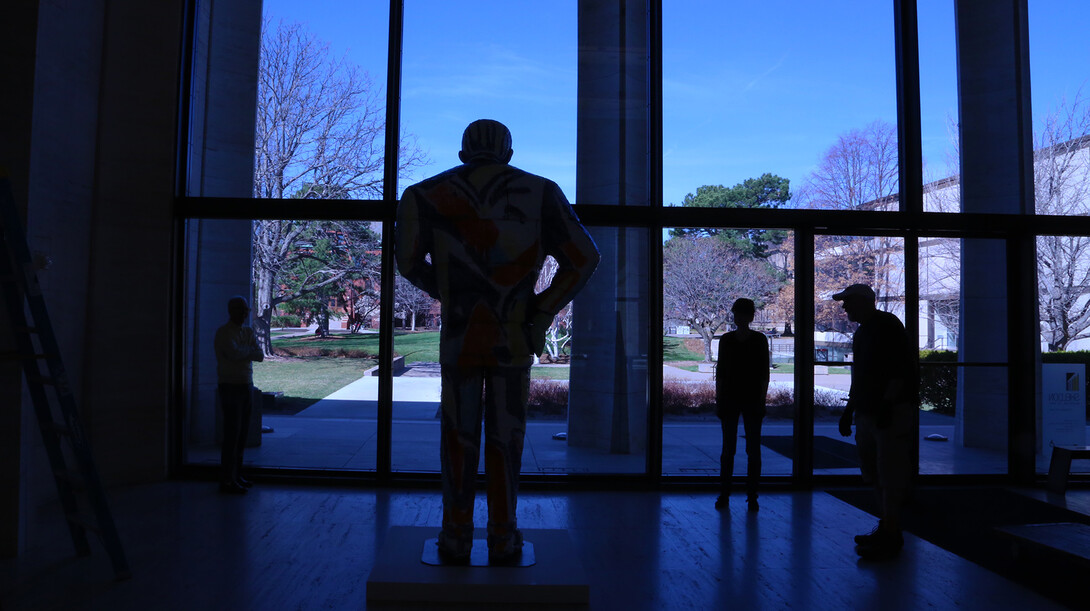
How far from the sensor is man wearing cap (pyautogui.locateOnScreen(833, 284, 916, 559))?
155 inches

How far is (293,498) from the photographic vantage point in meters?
5.19

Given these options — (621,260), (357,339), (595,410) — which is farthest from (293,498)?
(621,260)

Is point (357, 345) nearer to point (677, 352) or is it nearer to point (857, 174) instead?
point (677, 352)

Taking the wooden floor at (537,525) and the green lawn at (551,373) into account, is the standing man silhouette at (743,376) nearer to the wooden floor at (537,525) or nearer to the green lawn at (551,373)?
the wooden floor at (537,525)

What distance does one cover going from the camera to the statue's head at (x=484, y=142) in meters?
3.42

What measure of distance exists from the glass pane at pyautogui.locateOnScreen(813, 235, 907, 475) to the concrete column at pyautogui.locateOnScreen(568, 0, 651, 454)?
1500 mm

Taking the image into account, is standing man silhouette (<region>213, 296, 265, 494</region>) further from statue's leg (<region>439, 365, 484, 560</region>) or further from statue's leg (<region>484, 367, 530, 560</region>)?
statue's leg (<region>484, 367, 530, 560</region>)

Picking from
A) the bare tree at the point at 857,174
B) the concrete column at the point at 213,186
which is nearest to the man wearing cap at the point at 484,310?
the concrete column at the point at 213,186

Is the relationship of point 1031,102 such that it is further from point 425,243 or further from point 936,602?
point 425,243

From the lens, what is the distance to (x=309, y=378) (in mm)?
5953

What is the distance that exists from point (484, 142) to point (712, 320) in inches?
127

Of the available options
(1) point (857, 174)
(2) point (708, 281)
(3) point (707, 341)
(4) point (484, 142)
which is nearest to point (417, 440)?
(3) point (707, 341)

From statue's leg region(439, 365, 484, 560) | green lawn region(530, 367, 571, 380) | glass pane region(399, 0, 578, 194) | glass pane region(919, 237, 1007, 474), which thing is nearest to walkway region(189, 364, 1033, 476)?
green lawn region(530, 367, 571, 380)

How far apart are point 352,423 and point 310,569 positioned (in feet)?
7.78
